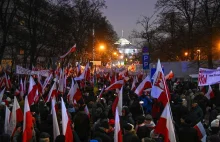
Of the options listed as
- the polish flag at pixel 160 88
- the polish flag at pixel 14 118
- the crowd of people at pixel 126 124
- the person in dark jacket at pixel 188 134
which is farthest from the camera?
the polish flag at pixel 14 118

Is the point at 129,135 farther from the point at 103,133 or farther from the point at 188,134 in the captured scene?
the point at 188,134

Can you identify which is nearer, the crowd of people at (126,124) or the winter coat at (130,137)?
the winter coat at (130,137)

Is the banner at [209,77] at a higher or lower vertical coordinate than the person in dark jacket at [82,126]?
higher

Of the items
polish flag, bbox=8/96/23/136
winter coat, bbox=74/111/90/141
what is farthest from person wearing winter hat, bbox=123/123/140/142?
polish flag, bbox=8/96/23/136

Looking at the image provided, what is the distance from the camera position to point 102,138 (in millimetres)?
7355

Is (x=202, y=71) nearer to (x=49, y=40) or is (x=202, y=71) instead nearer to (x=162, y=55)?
(x=49, y=40)

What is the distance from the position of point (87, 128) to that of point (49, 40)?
972 inches

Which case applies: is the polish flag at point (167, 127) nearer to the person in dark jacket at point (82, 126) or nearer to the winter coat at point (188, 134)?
the winter coat at point (188, 134)

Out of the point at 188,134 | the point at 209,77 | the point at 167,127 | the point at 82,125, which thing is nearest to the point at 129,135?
the point at 167,127

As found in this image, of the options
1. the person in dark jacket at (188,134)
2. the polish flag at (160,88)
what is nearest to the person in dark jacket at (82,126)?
the polish flag at (160,88)

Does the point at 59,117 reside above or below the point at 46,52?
below

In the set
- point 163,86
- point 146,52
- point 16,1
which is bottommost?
point 163,86

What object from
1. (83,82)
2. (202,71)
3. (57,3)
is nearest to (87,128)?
(202,71)

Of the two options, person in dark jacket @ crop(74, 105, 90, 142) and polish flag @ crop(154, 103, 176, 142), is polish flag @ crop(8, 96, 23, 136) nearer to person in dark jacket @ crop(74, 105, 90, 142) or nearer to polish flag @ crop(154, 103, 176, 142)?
person in dark jacket @ crop(74, 105, 90, 142)
